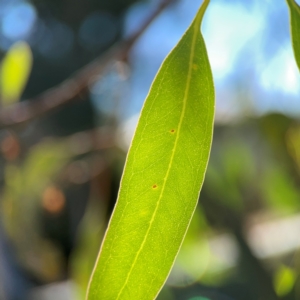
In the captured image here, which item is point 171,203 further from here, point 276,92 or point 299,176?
point 276,92

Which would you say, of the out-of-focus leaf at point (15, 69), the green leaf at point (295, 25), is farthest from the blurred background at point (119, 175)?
the green leaf at point (295, 25)

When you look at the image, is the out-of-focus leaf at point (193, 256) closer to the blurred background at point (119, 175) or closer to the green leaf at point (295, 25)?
the blurred background at point (119, 175)

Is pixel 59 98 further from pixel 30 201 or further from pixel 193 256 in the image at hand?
pixel 193 256

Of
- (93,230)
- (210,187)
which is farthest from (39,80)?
(210,187)

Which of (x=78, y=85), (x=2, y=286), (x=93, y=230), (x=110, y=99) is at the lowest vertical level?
(x=2, y=286)

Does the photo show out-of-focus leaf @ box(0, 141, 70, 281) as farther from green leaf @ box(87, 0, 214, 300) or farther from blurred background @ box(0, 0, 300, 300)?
green leaf @ box(87, 0, 214, 300)

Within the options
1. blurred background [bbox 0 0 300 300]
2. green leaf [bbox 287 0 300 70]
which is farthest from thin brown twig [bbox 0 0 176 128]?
green leaf [bbox 287 0 300 70]

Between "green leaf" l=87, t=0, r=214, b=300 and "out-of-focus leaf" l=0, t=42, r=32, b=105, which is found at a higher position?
"out-of-focus leaf" l=0, t=42, r=32, b=105
